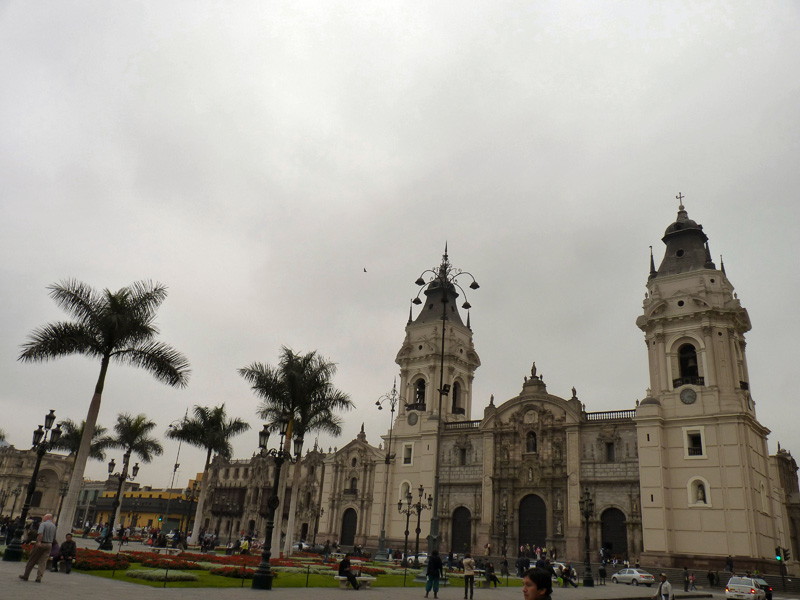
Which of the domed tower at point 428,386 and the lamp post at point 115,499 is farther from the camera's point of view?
the domed tower at point 428,386

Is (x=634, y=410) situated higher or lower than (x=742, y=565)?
higher

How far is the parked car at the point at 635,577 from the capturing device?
107 ft

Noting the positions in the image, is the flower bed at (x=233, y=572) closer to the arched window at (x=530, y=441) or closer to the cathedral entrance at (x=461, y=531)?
the cathedral entrance at (x=461, y=531)

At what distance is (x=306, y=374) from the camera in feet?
107

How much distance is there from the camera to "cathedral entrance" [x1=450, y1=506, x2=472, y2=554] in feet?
156

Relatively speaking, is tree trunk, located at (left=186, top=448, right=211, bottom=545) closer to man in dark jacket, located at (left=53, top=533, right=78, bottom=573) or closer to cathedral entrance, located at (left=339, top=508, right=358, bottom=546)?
cathedral entrance, located at (left=339, top=508, right=358, bottom=546)

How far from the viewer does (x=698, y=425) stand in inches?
1556

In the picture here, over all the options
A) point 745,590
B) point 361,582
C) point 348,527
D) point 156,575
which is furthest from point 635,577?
point 348,527

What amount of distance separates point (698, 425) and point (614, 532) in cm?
962

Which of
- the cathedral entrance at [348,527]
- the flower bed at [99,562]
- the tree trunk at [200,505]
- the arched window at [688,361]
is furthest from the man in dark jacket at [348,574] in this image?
the cathedral entrance at [348,527]

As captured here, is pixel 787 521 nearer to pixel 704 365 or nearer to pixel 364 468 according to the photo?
pixel 704 365

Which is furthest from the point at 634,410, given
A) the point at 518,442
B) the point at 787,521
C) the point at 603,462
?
the point at 787,521

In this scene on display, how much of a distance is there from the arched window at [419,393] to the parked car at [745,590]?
33071 millimetres

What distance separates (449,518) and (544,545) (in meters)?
8.48
